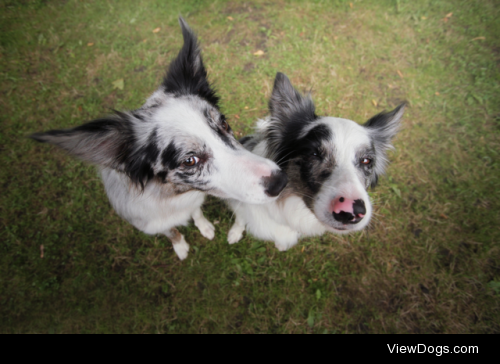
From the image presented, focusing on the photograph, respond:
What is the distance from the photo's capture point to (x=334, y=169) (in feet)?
7.43

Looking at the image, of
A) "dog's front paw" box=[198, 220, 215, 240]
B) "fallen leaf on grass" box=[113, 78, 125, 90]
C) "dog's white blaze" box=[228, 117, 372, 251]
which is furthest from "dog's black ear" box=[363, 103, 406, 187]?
"fallen leaf on grass" box=[113, 78, 125, 90]

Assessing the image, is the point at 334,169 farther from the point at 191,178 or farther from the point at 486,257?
the point at 486,257

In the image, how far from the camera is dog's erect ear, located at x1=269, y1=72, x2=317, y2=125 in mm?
2674

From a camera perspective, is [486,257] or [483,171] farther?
[483,171]

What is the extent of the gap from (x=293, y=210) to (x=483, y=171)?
13.8 ft

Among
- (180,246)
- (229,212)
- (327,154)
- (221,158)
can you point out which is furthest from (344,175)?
(180,246)

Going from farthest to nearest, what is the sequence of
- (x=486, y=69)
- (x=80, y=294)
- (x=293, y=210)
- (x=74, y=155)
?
(x=486, y=69) < (x=80, y=294) < (x=293, y=210) < (x=74, y=155)

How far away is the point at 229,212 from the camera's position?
13.8 feet

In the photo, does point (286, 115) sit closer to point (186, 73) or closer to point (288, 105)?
point (288, 105)

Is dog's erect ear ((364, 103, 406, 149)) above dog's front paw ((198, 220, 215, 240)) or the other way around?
Answer: above

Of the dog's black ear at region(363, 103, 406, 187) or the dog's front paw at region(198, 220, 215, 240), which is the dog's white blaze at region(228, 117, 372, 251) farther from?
the dog's front paw at region(198, 220, 215, 240)
